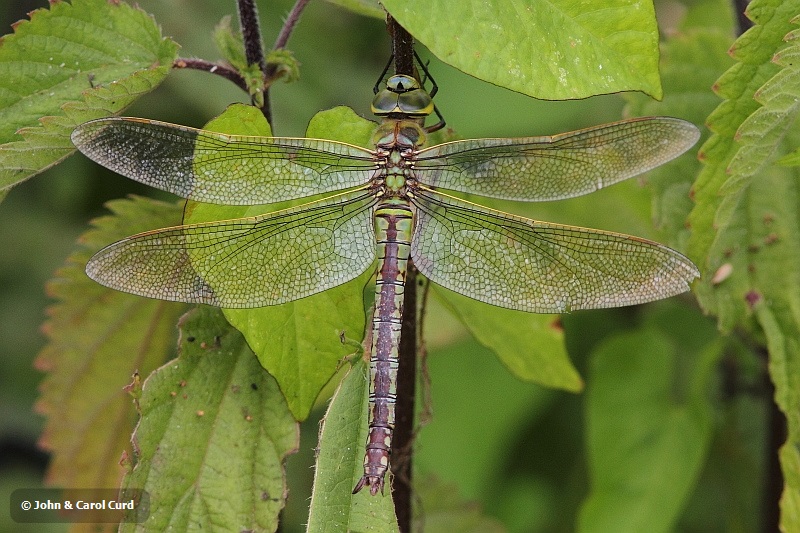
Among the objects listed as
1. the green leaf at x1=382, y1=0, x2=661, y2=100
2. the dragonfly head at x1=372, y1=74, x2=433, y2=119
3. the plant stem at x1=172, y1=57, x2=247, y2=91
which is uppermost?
the dragonfly head at x1=372, y1=74, x2=433, y2=119

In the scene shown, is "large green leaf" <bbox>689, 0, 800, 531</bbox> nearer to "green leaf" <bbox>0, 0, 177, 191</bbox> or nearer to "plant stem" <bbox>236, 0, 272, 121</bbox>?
"plant stem" <bbox>236, 0, 272, 121</bbox>

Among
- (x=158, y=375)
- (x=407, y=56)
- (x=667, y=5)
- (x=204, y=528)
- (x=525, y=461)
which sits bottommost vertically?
(x=204, y=528)

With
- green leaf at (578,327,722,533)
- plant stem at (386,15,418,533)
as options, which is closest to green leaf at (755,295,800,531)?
green leaf at (578,327,722,533)

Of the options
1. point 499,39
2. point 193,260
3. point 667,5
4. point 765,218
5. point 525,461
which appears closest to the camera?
point 499,39

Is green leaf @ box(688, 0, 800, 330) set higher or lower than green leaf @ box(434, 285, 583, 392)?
higher

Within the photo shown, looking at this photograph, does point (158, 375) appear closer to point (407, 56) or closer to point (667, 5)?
point (407, 56)

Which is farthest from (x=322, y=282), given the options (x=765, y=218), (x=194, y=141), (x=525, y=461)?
(x=525, y=461)

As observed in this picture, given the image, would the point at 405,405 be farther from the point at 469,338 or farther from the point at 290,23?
the point at 469,338
